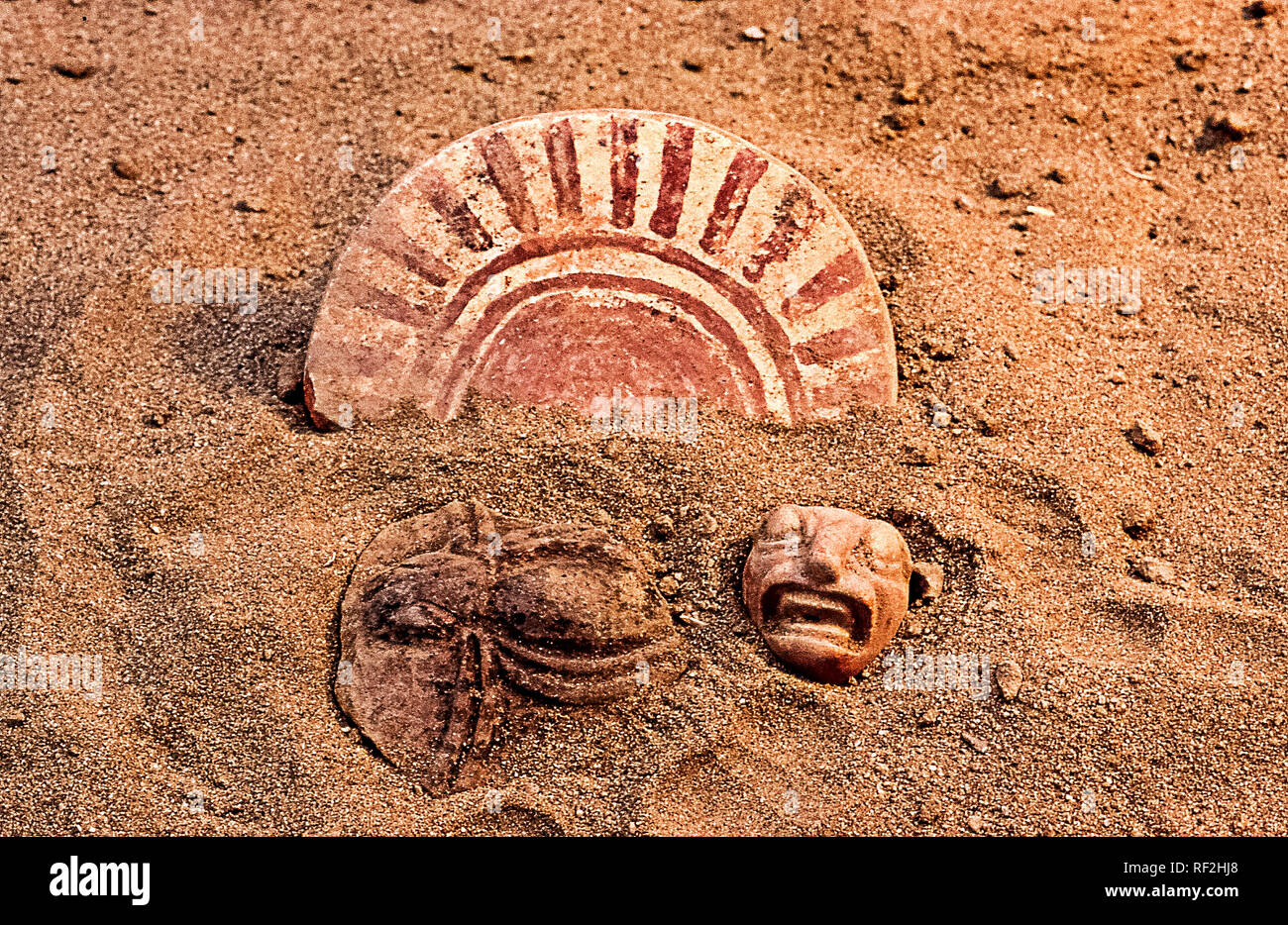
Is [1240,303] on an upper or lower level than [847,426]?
upper

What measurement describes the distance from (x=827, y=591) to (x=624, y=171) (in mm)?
1205

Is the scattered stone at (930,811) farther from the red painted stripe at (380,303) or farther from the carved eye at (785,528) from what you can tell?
the red painted stripe at (380,303)

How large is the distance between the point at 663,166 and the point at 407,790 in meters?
1.64

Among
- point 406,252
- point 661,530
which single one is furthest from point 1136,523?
point 406,252

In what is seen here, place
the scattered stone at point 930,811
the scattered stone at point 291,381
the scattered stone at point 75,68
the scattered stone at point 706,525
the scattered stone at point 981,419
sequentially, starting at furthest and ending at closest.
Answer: the scattered stone at point 75,68 < the scattered stone at point 291,381 < the scattered stone at point 981,419 < the scattered stone at point 706,525 < the scattered stone at point 930,811

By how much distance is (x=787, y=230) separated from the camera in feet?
9.96

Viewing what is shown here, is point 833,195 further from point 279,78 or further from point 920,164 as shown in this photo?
point 279,78

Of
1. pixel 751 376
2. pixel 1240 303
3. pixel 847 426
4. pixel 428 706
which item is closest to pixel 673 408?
pixel 751 376

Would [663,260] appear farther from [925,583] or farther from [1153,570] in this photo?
[1153,570]

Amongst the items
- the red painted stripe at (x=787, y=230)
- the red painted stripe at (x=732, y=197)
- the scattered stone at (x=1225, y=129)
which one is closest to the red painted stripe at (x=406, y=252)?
the red painted stripe at (x=732, y=197)

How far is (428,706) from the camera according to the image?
265 centimetres

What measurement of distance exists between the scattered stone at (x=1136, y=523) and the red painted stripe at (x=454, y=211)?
1718 mm

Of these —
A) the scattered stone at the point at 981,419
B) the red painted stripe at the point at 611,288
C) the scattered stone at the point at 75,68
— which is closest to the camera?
the red painted stripe at the point at 611,288

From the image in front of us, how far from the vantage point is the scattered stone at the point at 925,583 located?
2807 mm
